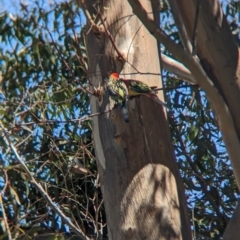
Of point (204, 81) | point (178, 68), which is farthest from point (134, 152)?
point (178, 68)

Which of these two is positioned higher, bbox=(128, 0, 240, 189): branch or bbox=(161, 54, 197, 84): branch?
bbox=(161, 54, 197, 84): branch

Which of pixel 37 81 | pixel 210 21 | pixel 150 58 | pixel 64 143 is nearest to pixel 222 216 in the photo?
pixel 64 143

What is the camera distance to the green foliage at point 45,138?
422 cm

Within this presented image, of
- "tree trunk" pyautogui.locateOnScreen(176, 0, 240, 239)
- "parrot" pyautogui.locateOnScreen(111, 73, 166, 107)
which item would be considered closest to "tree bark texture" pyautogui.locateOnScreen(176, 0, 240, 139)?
"tree trunk" pyautogui.locateOnScreen(176, 0, 240, 239)

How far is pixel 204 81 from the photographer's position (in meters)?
2.33

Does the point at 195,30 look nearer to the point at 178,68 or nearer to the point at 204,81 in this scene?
the point at 204,81

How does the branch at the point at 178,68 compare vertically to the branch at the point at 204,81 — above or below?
above

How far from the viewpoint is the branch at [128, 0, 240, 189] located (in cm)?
232

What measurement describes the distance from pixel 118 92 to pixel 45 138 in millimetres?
2039

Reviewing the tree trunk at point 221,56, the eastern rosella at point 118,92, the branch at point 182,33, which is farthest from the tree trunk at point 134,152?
the branch at point 182,33

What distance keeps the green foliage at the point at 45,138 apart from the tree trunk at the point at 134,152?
110cm

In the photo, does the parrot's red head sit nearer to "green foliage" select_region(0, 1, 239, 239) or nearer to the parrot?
the parrot

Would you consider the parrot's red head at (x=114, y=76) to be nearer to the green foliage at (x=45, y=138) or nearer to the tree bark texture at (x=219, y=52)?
the tree bark texture at (x=219, y=52)

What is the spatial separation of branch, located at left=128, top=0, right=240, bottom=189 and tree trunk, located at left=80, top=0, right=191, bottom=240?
34 centimetres
